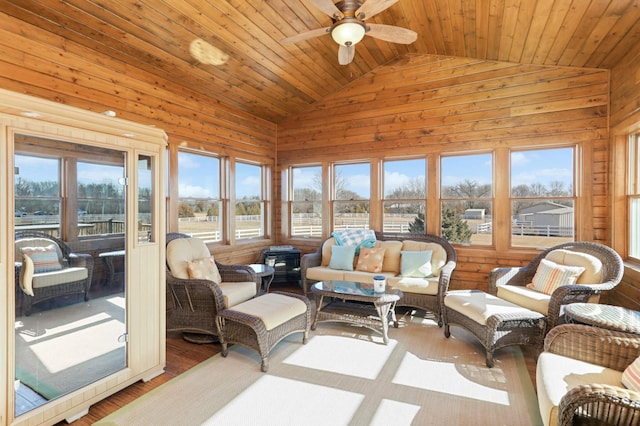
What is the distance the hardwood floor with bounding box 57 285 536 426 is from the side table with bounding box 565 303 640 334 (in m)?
0.64

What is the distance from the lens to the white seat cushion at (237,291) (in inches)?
136

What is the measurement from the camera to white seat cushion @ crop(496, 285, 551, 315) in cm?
319

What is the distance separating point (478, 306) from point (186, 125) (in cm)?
424

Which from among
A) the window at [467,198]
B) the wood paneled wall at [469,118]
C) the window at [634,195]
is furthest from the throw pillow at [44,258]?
the window at [634,195]

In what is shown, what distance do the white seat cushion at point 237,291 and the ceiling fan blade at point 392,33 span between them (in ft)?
9.53

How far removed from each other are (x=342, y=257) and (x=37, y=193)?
3607mm

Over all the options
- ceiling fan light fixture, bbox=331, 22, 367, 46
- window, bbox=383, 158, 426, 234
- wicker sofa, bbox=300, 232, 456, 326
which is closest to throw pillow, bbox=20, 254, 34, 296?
ceiling fan light fixture, bbox=331, 22, 367, 46

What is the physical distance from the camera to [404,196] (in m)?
5.41

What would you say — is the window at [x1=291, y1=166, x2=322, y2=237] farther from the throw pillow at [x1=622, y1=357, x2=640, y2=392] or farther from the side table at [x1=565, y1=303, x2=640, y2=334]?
the throw pillow at [x1=622, y1=357, x2=640, y2=392]

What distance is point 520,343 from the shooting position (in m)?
3.07

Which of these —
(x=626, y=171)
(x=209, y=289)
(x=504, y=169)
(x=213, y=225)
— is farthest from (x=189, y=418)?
(x=626, y=171)

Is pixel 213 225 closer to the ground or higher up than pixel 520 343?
higher up

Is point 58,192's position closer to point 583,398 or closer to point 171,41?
point 171,41

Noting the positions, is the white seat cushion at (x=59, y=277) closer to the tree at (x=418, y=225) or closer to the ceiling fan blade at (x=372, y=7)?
the ceiling fan blade at (x=372, y=7)
